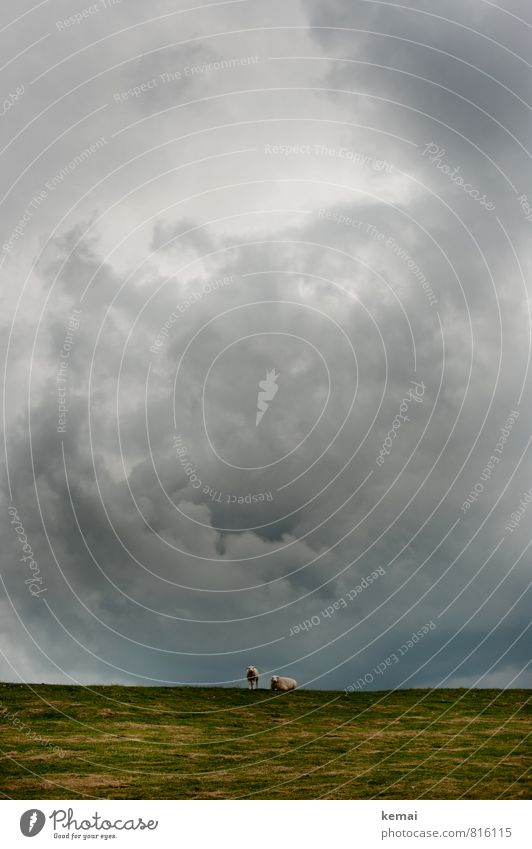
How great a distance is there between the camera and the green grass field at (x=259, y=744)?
24250mm

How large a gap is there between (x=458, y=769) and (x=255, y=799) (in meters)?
7.03

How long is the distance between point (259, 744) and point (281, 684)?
361 inches

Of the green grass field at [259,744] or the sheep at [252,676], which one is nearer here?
the green grass field at [259,744]

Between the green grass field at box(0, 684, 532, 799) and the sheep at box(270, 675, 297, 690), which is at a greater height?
the sheep at box(270, 675, 297, 690)

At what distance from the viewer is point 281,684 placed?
124 feet

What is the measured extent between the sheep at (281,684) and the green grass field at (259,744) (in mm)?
647

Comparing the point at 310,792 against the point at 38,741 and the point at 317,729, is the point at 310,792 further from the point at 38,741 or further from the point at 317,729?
the point at 38,741

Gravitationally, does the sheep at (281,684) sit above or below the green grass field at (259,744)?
above

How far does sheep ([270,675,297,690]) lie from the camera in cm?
3775

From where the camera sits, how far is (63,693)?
34781mm

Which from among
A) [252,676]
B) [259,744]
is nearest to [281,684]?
[252,676]

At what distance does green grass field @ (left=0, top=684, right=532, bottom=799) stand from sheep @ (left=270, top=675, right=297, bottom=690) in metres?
0.65
